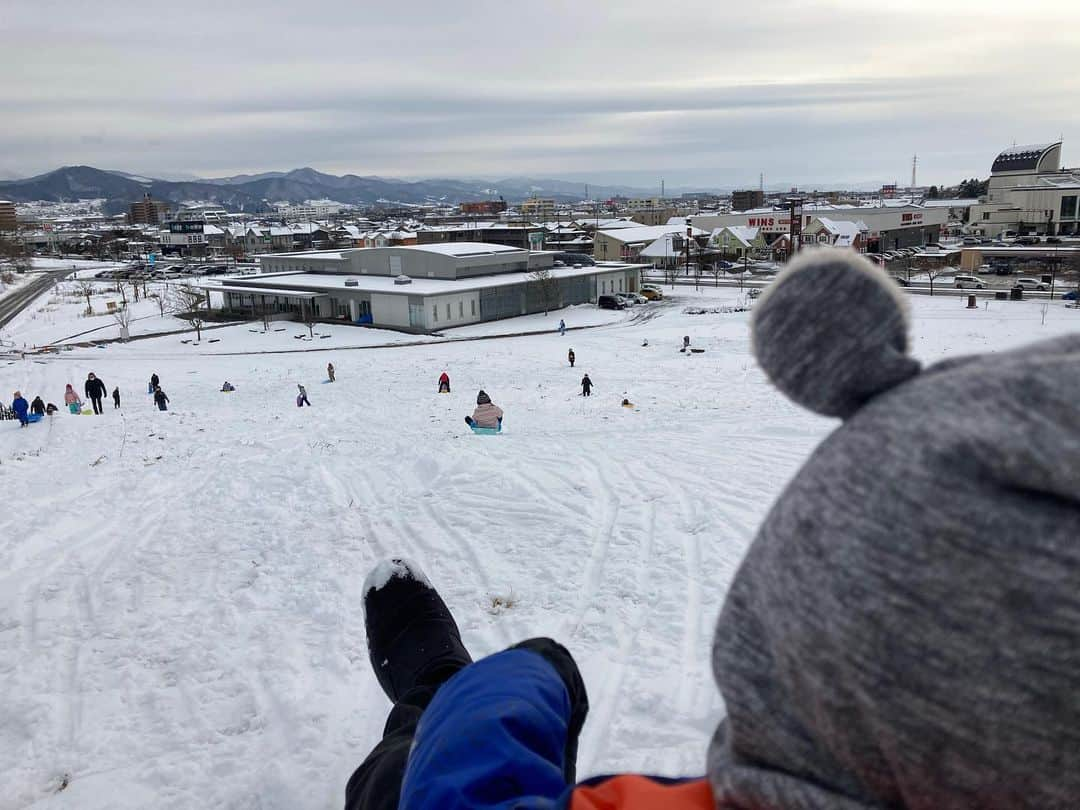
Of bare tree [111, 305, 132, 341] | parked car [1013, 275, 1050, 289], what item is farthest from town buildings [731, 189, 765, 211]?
bare tree [111, 305, 132, 341]

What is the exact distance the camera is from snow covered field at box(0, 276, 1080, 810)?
3.84 metres

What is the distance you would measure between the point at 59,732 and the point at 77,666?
0.81 m

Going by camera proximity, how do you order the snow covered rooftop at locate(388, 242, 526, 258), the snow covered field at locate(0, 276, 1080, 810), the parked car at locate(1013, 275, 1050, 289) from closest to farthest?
the snow covered field at locate(0, 276, 1080, 810), the parked car at locate(1013, 275, 1050, 289), the snow covered rooftop at locate(388, 242, 526, 258)

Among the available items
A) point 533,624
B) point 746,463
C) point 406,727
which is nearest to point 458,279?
point 746,463

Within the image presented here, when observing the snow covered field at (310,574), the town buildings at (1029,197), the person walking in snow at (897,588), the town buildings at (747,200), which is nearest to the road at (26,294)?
the snow covered field at (310,574)

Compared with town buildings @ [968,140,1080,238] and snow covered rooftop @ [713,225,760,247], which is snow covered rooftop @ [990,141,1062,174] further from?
snow covered rooftop @ [713,225,760,247]

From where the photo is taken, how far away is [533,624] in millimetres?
5113

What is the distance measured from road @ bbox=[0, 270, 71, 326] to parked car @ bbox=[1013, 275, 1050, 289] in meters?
59.5

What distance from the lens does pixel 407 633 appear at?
3008 millimetres

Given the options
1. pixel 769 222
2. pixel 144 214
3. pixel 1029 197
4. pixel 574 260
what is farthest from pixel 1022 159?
pixel 144 214

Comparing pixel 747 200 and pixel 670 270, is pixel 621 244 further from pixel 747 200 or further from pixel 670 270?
pixel 747 200

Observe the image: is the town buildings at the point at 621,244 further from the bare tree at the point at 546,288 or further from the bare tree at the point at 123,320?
the bare tree at the point at 123,320

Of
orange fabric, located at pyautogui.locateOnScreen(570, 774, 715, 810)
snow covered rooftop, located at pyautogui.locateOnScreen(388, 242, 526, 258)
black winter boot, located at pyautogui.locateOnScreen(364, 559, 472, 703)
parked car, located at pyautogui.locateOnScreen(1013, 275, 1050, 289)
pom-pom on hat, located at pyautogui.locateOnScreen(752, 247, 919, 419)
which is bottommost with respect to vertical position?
parked car, located at pyautogui.locateOnScreen(1013, 275, 1050, 289)

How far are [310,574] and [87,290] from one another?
57.7 meters
